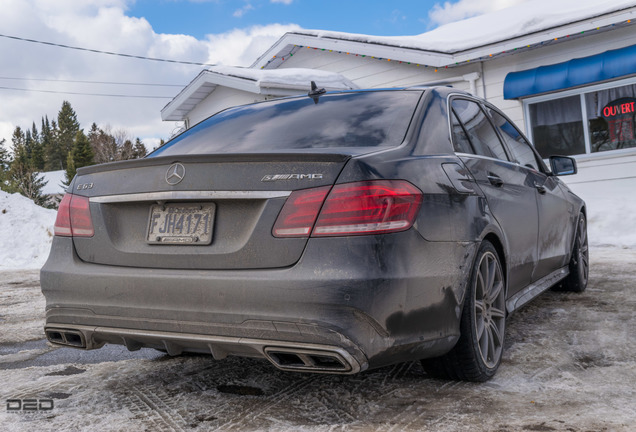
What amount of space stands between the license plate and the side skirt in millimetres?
1823

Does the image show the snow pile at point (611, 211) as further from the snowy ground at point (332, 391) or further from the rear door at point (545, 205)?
the snowy ground at point (332, 391)

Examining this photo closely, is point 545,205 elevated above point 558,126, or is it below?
below

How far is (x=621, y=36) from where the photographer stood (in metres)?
11.1

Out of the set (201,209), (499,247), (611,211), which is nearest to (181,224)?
(201,209)

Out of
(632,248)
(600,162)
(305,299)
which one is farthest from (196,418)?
(600,162)

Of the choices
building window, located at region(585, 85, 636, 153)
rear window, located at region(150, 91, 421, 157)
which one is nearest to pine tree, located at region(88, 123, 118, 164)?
building window, located at region(585, 85, 636, 153)

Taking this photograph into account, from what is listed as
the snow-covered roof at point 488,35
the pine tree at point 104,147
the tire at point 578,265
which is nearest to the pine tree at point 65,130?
the pine tree at point 104,147

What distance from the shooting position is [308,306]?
2.33m

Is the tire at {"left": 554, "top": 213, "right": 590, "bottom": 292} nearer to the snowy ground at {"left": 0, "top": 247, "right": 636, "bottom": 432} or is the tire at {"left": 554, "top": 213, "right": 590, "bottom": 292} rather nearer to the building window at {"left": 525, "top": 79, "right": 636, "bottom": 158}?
the snowy ground at {"left": 0, "top": 247, "right": 636, "bottom": 432}

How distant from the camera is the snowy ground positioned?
101 inches

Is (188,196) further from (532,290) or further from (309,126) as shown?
(532,290)

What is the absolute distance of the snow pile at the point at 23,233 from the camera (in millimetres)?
12086

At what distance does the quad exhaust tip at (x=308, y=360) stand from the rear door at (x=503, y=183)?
1.33 metres

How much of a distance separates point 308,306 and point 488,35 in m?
11.6
